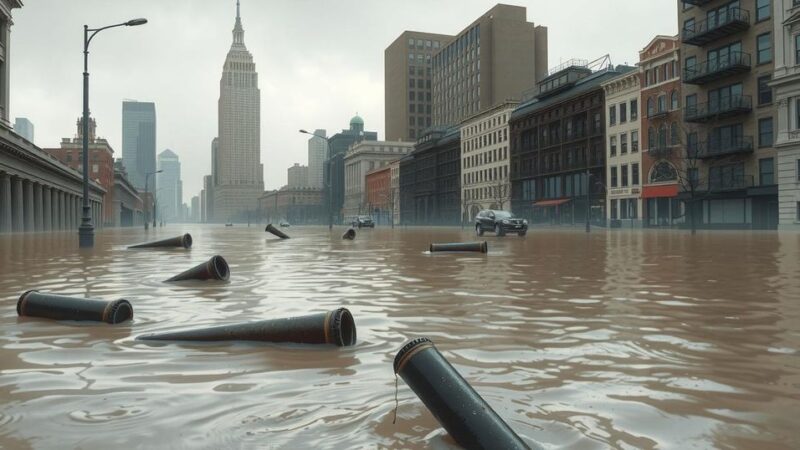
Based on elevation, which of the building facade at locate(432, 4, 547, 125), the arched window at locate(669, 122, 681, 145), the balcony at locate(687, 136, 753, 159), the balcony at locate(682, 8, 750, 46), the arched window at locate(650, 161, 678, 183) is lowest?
the arched window at locate(650, 161, 678, 183)

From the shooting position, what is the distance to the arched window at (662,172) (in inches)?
2284

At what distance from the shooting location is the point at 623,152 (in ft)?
216

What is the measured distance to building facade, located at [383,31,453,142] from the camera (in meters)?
162

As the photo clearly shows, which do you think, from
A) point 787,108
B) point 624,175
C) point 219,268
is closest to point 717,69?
point 787,108

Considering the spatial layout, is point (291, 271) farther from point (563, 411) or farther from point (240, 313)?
point (563, 411)

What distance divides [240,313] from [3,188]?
50270 mm

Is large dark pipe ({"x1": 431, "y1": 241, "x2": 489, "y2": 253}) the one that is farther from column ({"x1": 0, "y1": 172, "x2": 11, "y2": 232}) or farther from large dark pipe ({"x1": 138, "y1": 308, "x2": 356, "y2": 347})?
column ({"x1": 0, "y1": 172, "x2": 11, "y2": 232})

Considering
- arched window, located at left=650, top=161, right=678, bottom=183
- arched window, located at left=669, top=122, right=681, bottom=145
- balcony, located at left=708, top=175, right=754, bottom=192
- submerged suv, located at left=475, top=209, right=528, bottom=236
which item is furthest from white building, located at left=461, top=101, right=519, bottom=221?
submerged suv, located at left=475, top=209, right=528, bottom=236

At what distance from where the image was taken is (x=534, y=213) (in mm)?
81375

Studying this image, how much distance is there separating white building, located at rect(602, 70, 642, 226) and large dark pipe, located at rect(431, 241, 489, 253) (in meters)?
47.6

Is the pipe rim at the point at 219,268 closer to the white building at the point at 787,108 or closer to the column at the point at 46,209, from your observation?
the white building at the point at 787,108

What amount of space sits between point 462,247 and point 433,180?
10204cm

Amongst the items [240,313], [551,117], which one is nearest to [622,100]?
[551,117]

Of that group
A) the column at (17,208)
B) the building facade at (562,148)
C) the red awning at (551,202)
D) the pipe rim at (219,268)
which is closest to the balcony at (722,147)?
the building facade at (562,148)
